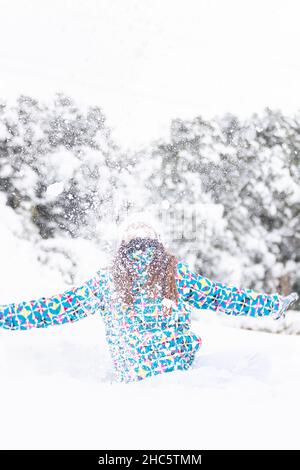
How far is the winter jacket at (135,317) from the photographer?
201cm

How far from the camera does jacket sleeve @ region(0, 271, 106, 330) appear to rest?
2.01m

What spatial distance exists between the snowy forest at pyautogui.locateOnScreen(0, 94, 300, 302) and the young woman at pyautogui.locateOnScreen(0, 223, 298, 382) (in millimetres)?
4226

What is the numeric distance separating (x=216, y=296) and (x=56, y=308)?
1.98ft

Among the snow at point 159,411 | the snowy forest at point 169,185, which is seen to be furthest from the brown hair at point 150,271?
the snowy forest at point 169,185

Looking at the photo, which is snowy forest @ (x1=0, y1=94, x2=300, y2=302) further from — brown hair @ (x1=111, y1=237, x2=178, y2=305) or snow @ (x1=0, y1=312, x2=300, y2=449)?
snow @ (x1=0, y1=312, x2=300, y2=449)

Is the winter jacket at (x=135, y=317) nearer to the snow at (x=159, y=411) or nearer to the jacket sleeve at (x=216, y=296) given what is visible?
the jacket sleeve at (x=216, y=296)

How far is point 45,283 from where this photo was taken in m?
5.12

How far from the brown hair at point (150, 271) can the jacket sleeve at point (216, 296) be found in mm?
60

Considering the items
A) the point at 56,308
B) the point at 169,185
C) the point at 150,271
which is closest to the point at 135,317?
the point at 150,271

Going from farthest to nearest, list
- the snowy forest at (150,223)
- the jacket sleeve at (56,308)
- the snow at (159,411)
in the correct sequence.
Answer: the jacket sleeve at (56,308) → the snowy forest at (150,223) → the snow at (159,411)

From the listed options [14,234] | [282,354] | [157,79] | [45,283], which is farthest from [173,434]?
[157,79]

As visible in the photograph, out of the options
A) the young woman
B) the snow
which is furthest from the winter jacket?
the snow

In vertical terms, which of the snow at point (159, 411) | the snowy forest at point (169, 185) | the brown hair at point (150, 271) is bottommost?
the snow at point (159, 411)
